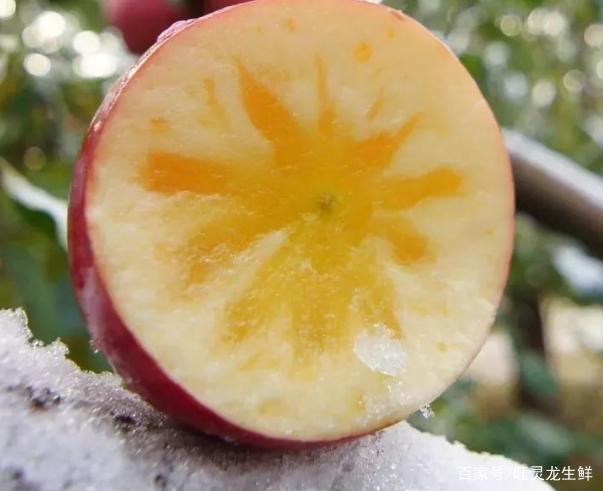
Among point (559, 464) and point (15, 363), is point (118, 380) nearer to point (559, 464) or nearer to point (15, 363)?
point (15, 363)

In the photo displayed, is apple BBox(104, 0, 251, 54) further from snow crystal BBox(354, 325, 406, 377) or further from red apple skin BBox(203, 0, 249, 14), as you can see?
snow crystal BBox(354, 325, 406, 377)

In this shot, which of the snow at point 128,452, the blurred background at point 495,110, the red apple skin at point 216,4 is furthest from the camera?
the blurred background at point 495,110

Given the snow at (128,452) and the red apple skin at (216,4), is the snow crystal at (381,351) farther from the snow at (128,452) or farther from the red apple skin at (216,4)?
the red apple skin at (216,4)

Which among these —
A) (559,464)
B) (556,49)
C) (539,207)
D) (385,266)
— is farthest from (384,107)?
(556,49)

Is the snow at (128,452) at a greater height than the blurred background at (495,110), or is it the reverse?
the snow at (128,452)

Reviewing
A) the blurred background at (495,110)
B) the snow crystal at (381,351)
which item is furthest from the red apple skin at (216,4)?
the snow crystal at (381,351)

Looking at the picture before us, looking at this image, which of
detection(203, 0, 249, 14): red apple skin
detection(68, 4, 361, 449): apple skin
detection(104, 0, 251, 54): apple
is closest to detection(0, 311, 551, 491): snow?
detection(68, 4, 361, 449): apple skin

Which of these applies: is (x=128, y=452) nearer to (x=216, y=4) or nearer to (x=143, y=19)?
(x=216, y=4)

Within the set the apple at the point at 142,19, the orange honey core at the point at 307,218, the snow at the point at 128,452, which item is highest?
the orange honey core at the point at 307,218
